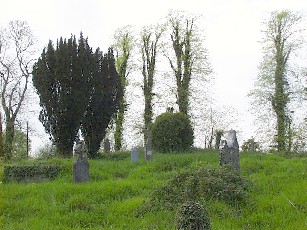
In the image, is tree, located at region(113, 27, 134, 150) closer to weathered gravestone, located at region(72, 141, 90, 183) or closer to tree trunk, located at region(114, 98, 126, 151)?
tree trunk, located at region(114, 98, 126, 151)

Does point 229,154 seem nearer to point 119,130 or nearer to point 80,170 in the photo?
point 80,170

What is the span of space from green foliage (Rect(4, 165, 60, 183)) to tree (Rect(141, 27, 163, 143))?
61.4ft

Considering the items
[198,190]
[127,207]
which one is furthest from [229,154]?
[127,207]

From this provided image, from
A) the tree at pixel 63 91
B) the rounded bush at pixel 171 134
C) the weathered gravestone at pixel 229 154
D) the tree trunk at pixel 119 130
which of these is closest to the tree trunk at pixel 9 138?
the tree at pixel 63 91

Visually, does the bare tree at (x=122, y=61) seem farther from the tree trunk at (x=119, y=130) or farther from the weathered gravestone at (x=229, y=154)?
the weathered gravestone at (x=229, y=154)

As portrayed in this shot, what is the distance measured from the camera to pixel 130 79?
3547 centimetres

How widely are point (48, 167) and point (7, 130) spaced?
49.8ft

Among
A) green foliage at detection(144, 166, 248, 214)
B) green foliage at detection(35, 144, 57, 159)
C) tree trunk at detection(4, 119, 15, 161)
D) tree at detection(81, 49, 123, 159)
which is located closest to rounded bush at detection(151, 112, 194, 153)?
tree at detection(81, 49, 123, 159)

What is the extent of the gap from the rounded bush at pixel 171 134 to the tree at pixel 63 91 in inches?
171

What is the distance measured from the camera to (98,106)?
2412 cm

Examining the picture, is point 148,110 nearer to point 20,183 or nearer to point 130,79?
point 130,79

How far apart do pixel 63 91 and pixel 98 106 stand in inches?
90.0

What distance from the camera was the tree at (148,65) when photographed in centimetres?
3441

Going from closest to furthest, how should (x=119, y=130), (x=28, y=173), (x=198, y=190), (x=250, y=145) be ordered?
(x=198, y=190), (x=28, y=173), (x=250, y=145), (x=119, y=130)
